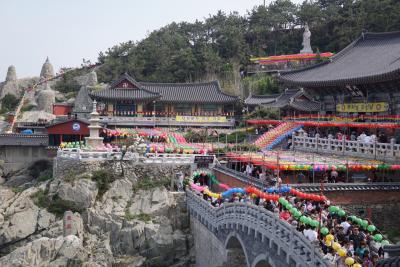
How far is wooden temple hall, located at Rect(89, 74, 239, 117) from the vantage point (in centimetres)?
5922

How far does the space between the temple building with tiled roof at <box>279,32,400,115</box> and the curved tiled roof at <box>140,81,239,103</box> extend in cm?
1336

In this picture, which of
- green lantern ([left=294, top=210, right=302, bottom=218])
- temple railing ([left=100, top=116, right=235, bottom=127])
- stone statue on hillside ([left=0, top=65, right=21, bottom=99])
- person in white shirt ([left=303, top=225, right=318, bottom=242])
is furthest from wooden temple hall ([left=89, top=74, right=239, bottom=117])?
person in white shirt ([left=303, top=225, right=318, bottom=242])

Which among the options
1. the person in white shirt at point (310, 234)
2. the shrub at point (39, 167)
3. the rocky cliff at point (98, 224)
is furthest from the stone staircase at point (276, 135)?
the person in white shirt at point (310, 234)

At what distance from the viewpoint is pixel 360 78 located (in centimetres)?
3781

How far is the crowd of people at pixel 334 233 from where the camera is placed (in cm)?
1585

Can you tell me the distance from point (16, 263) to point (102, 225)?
564 cm

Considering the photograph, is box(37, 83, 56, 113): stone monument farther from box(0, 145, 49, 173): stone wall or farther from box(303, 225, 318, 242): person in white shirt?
box(303, 225, 318, 242): person in white shirt

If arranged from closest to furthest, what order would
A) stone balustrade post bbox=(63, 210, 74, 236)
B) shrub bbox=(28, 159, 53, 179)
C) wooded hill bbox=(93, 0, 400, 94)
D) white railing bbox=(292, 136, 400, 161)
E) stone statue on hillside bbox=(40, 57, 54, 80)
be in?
1. white railing bbox=(292, 136, 400, 161)
2. stone balustrade post bbox=(63, 210, 74, 236)
3. shrub bbox=(28, 159, 53, 179)
4. wooded hill bbox=(93, 0, 400, 94)
5. stone statue on hillside bbox=(40, 57, 54, 80)

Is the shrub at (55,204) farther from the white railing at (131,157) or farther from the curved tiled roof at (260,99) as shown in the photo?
the curved tiled roof at (260,99)

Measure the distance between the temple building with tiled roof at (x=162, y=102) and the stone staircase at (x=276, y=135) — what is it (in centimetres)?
1453

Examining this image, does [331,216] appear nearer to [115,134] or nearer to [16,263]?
[16,263]

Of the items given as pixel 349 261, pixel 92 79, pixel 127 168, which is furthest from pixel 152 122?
pixel 349 261

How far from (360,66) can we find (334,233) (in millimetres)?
27852

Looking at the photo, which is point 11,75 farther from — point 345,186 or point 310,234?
point 310,234
